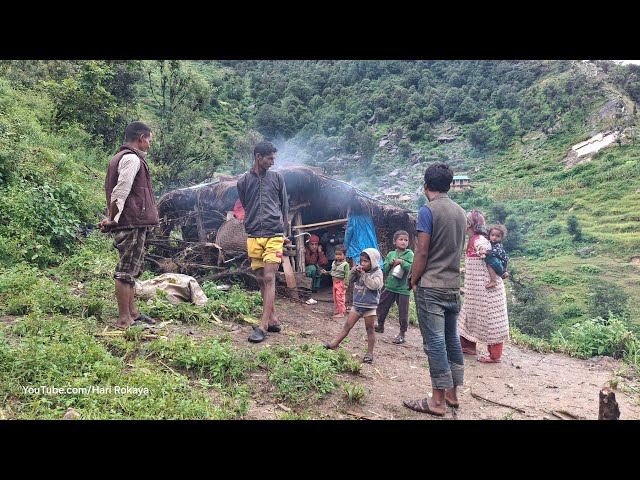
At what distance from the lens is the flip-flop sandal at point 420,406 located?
11.3 feet

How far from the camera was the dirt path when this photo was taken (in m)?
3.55

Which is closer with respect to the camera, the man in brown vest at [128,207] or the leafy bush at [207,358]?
the leafy bush at [207,358]

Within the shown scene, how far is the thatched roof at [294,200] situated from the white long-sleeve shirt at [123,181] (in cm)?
391

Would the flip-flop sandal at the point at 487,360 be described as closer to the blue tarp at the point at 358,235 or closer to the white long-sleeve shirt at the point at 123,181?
the blue tarp at the point at 358,235

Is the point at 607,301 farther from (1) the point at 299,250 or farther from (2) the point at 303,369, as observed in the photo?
(2) the point at 303,369

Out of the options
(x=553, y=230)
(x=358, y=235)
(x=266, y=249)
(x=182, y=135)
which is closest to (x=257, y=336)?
(x=266, y=249)

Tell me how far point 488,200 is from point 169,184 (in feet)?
72.7

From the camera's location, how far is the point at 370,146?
40.4 meters

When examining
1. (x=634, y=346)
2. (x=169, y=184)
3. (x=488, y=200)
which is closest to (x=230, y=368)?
(x=634, y=346)

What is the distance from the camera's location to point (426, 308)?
134 inches

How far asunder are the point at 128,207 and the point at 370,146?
124 feet

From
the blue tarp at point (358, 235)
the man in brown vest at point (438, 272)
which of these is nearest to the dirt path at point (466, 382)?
the man in brown vest at point (438, 272)

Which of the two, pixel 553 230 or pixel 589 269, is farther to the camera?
pixel 553 230

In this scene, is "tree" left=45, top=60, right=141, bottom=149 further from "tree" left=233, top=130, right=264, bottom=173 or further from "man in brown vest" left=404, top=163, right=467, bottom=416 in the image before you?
"man in brown vest" left=404, top=163, right=467, bottom=416
